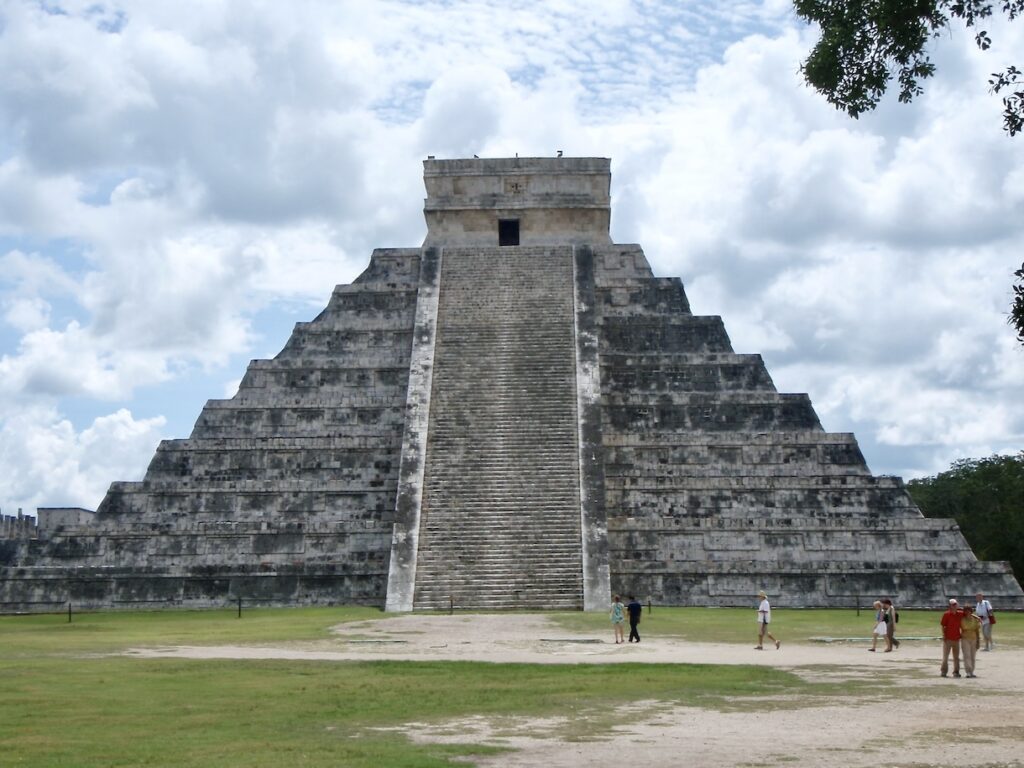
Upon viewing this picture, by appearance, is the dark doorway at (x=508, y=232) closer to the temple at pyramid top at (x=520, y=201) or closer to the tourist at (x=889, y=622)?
the temple at pyramid top at (x=520, y=201)

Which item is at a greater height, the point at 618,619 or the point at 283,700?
the point at 618,619

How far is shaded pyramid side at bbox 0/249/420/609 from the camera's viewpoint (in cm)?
2247

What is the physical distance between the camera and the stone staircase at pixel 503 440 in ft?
69.2

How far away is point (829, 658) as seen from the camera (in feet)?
46.9

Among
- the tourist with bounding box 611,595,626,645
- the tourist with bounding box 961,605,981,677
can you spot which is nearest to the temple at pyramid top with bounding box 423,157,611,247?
the tourist with bounding box 611,595,626,645

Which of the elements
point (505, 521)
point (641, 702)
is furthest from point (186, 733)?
point (505, 521)

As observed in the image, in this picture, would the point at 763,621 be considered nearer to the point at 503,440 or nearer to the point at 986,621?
the point at 986,621

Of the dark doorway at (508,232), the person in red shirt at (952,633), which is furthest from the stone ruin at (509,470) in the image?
the person in red shirt at (952,633)

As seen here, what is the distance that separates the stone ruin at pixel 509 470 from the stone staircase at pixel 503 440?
0.15 ft

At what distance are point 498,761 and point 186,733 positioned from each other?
2319 mm

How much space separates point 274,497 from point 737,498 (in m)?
8.71

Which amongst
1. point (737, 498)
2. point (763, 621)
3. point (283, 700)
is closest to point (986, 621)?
point (763, 621)

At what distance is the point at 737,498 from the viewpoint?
2370 cm

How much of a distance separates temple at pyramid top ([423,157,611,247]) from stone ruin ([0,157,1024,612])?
5 centimetres
